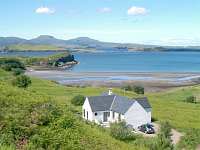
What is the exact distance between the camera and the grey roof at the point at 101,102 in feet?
177

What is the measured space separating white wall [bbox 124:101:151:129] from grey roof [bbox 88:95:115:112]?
3571mm

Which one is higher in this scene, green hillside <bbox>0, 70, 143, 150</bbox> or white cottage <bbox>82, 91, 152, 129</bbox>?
green hillside <bbox>0, 70, 143, 150</bbox>

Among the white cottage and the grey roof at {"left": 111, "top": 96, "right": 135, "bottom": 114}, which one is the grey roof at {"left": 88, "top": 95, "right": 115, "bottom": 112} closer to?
the white cottage

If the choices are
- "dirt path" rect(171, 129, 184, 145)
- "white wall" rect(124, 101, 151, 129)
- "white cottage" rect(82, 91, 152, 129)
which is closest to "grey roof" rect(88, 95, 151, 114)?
"white cottage" rect(82, 91, 152, 129)

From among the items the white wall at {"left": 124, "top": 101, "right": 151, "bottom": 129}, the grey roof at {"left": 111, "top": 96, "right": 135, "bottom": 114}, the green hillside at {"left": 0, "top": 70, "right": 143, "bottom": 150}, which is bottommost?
the white wall at {"left": 124, "top": 101, "right": 151, "bottom": 129}

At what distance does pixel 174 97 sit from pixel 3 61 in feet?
281

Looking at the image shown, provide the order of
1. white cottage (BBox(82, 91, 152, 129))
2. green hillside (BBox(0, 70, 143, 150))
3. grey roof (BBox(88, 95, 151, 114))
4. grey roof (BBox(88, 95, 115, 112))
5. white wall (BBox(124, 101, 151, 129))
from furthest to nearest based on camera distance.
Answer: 1. grey roof (BBox(88, 95, 115, 112))
2. grey roof (BBox(88, 95, 151, 114))
3. white cottage (BBox(82, 91, 152, 129))
4. white wall (BBox(124, 101, 151, 129))
5. green hillside (BBox(0, 70, 143, 150))

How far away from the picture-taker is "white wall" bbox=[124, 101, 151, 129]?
51688mm

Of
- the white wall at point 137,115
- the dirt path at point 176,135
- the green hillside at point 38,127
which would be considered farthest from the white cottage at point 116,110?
the green hillside at point 38,127

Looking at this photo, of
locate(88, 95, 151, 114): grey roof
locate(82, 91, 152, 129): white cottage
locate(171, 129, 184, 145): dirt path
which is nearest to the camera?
locate(171, 129, 184, 145): dirt path

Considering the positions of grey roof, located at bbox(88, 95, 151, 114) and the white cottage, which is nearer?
the white cottage

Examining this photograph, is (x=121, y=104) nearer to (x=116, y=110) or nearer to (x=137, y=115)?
(x=116, y=110)

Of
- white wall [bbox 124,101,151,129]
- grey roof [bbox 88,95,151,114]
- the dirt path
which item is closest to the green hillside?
the dirt path

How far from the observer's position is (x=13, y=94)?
15055 millimetres
